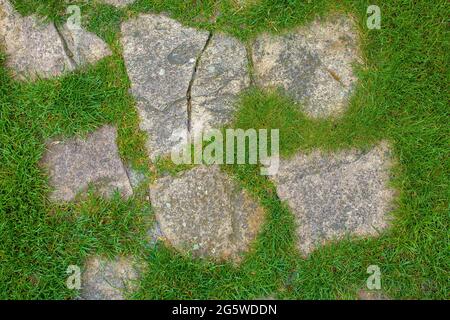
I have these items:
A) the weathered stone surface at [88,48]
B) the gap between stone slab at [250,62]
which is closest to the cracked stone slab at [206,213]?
the gap between stone slab at [250,62]

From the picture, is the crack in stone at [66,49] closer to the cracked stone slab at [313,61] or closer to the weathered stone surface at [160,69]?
the weathered stone surface at [160,69]

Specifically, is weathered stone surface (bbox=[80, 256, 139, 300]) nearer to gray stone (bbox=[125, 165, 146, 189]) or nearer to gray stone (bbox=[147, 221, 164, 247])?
gray stone (bbox=[147, 221, 164, 247])

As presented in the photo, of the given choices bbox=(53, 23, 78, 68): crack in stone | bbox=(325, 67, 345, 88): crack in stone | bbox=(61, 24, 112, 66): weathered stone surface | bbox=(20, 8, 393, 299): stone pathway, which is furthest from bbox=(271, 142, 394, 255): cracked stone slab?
bbox=(53, 23, 78, 68): crack in stone

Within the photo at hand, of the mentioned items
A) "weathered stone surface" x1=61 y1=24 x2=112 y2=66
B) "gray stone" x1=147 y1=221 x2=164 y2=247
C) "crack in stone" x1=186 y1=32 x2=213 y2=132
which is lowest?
"gray stone" x1=147 y1=221 x2=164 y2=247

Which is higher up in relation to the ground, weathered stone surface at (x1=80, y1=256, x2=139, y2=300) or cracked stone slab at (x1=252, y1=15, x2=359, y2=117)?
cracked stone slab at (x1=252, y1=15, x2=359, y2=117)
